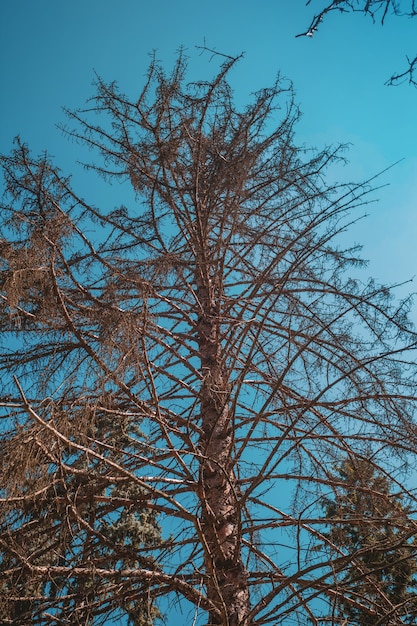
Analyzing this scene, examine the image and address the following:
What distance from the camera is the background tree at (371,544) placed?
8.36 feet

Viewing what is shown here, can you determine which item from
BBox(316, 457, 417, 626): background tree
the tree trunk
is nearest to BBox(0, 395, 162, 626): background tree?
the tree trunk

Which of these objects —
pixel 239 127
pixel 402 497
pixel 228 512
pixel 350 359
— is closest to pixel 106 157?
pixel 239 127

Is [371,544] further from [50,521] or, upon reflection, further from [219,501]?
[50,521]

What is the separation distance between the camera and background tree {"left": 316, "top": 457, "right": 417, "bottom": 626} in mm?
2549

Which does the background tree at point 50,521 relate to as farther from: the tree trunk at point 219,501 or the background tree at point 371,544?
the background tree at point 371,544

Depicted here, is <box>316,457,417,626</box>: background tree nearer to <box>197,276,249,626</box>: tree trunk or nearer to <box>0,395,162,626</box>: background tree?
<box>197,276,249,626</box>: tree trunk

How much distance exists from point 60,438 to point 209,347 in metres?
2.15

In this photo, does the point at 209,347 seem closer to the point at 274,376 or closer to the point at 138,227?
the point at 274,376

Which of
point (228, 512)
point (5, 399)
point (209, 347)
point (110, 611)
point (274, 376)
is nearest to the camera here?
point (110, 611)

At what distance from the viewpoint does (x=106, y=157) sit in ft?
17.0

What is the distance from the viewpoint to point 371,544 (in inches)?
94.3

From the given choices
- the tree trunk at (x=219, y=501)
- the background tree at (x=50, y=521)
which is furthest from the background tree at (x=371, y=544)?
the background tree at (x=50, y=521)

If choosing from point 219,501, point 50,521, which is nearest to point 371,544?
point 219,501

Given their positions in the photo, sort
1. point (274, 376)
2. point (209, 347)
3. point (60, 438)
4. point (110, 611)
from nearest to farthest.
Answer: point (60, 438) < point (110, 611) < point (209, 347) < point (274, 376)
